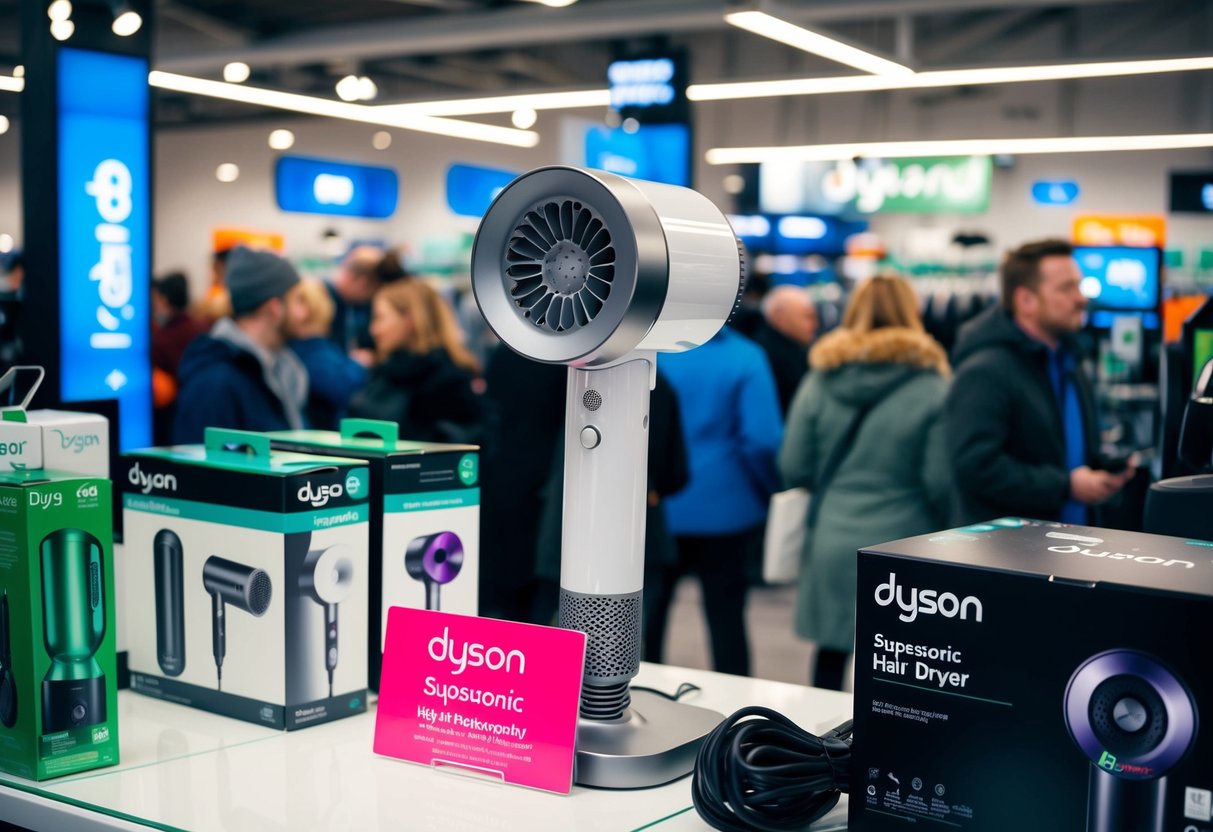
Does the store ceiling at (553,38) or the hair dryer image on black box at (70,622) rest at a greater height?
the store ceiling at (553,38)

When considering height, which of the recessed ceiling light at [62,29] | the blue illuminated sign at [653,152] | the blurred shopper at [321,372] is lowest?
the blurred shopper at [321,372]

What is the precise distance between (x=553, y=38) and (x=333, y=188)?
191cm

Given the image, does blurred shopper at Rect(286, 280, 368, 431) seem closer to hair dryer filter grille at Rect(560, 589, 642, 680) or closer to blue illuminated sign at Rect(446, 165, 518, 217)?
hair dryer filter grille at Rect(560, 589, 642, 680)

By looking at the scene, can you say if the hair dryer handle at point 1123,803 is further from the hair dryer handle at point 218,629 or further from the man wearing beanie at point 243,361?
the man wearing beanie at point 243,361

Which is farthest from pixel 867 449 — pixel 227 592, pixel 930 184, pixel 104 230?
pixel 930 184

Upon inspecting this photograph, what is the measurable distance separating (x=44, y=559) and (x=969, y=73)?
6308mm

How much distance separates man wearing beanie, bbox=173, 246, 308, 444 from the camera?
303 centimetres

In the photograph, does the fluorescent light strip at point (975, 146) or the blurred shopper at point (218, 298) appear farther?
the fluorescent light strip at point (975, 146)

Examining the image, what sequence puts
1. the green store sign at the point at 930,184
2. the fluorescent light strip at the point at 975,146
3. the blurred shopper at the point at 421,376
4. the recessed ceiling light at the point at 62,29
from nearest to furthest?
the recessed ceiling light at the point at 62,29, the blurred shopper at the point at 421,376, the fluorescent light strip at the point at 975,146, the green store sign at the point at 930,184

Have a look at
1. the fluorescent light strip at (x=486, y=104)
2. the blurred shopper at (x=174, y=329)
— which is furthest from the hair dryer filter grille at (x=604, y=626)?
the fluorescent light strip at (x=486, y=104)

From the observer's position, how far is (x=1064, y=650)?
3.02 ft

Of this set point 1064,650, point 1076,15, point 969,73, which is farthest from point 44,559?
point 1076,15

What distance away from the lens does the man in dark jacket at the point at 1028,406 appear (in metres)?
3.21

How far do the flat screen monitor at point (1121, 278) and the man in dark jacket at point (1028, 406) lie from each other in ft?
7.53
